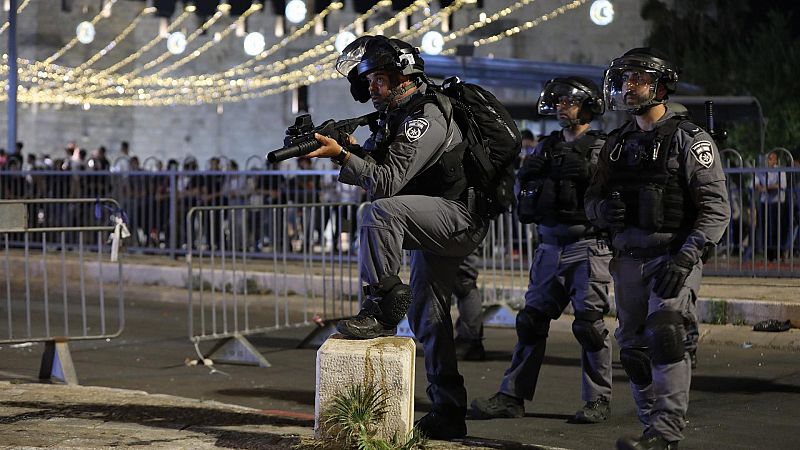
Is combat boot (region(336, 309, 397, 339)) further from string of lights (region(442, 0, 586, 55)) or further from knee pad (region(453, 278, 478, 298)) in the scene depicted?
string of lights (region(442, 0, 586, 55))

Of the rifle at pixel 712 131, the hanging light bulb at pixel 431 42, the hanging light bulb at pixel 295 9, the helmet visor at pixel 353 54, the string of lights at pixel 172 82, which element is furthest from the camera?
the string of lights at pixel 172 82

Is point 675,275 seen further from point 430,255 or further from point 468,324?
point 468,324

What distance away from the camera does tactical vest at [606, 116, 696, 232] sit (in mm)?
5582

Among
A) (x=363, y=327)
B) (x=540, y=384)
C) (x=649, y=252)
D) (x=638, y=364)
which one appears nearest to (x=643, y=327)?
A: (x=638, y=364)

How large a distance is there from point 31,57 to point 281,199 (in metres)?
27.0

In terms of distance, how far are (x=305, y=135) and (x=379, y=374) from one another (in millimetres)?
1117

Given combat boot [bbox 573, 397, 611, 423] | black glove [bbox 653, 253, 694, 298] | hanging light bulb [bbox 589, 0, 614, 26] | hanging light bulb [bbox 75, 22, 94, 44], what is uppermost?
hanging light bulb [bbox 75, 22, 94, 44]

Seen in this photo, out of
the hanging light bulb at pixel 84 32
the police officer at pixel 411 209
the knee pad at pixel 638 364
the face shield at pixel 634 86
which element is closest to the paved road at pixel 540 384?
the police officer at pixel 411 209

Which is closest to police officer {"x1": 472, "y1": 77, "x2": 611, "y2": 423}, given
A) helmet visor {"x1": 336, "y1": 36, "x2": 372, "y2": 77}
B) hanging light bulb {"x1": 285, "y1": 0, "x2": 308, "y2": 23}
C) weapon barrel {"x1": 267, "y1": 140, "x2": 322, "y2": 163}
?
helmet visor {"x1": 336, "y1": 36, "x2": 372, "y2": 77}

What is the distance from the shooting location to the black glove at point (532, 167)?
7.34m

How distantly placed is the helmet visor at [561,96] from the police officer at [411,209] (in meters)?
1.23

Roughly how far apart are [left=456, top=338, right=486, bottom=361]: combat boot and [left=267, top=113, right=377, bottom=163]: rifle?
3878 mm

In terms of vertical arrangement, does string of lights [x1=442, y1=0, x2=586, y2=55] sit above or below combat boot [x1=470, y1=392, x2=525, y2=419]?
above

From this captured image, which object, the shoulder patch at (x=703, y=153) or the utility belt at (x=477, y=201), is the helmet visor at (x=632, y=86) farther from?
the utility belt at (x=477, y=201)
